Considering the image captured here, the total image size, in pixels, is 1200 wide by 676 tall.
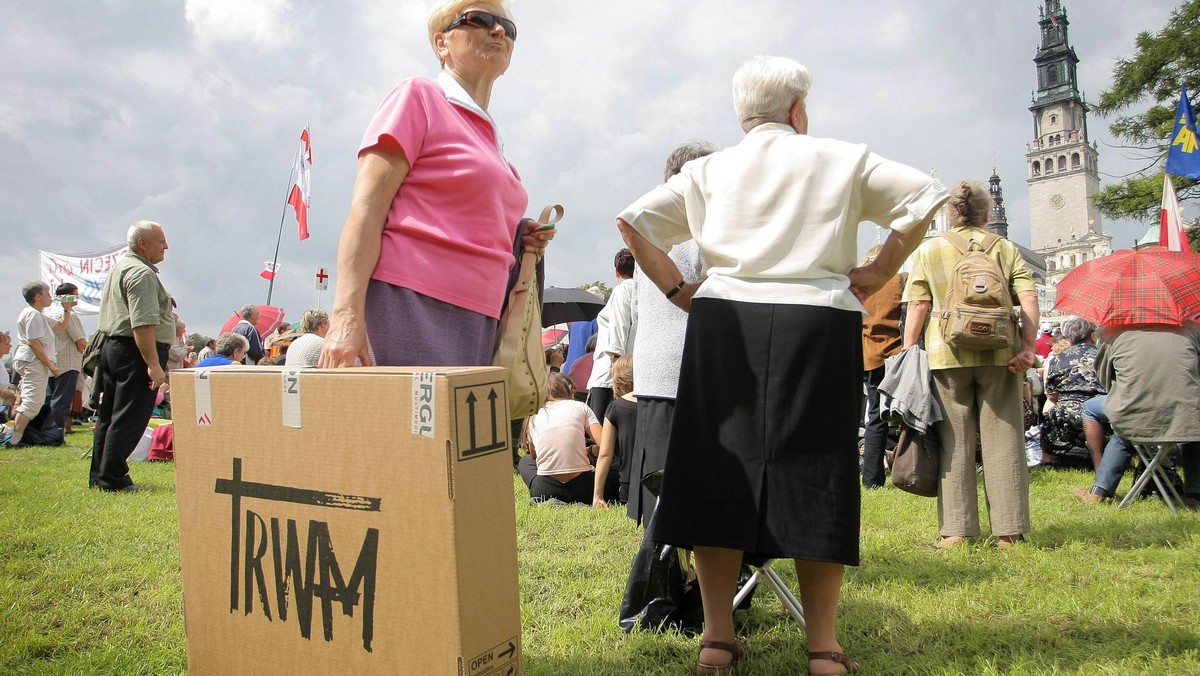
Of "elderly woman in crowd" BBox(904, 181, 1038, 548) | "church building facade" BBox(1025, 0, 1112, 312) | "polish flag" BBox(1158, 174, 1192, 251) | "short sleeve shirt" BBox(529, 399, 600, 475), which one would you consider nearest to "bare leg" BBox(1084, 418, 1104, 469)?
"elderly woman in crowd" BBox(904, 181, 1038, 548)

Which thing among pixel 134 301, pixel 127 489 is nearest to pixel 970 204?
pixel 134 301

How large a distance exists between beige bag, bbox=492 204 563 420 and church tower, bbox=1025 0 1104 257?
418 ft

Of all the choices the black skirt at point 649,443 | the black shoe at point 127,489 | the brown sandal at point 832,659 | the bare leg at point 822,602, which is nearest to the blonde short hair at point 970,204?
the black skirt at point 649,443

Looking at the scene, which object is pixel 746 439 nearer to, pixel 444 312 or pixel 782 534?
pixel 782 534

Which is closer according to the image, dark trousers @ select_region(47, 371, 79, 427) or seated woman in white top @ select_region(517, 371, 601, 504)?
seated woman in white top @ select_region(517, 371, 601, 504)

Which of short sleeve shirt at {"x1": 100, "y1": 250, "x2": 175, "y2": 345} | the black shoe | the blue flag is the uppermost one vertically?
the blue flag

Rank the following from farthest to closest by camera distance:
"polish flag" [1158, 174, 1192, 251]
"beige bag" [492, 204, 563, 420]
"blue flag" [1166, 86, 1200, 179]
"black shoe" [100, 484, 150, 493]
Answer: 1. "blue flag" [1166, 86, 1200, 179]
2. "polish flag" [1158, 174, 1192, 251]
3. "black shoe" [100, 484, 150, 493]
4. "beige bag" [492, 204, 563, 420]

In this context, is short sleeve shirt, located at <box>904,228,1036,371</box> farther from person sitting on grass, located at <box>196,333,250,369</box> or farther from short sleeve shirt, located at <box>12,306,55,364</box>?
short sleeve shirt, located at <box>12,306,55,364</box>

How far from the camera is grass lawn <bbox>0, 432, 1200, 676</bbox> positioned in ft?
7.84

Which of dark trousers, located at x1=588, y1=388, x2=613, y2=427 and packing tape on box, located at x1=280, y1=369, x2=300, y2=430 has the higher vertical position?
packing tape on box, located at x1=280, y1=369, x2=300, y2=430

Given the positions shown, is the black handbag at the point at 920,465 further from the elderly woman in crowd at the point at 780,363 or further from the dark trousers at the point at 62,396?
the dark trousers at the point at 62,396

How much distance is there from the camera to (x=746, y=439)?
211cm

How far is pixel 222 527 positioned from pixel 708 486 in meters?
1.25

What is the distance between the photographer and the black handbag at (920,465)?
4.01 meters
